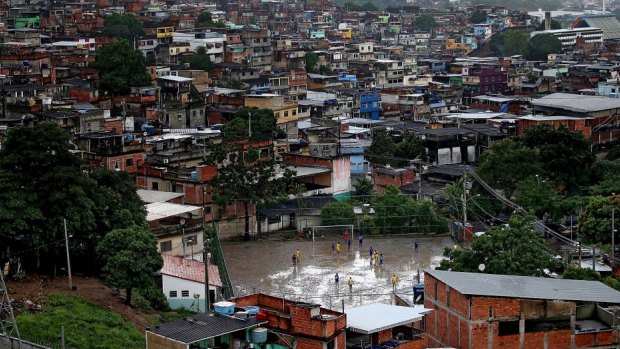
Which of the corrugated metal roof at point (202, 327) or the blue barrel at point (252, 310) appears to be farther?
the blue barrel at point (252, 310)

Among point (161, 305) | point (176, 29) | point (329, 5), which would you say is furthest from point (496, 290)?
point (329, 5)

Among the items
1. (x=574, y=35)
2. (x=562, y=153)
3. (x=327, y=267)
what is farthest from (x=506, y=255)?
(x=574, y=35)

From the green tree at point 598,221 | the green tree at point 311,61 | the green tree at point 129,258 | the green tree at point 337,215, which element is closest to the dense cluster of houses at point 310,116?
the green tree at point 311,61

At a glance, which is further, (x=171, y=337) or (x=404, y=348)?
(x=404, y=348)

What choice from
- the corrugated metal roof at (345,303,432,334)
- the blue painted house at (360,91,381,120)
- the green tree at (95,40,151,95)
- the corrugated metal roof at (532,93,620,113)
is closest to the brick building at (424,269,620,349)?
the corrugated metal roof at (345,303,432,334)

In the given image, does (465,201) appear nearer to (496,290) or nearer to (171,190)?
(171,190)

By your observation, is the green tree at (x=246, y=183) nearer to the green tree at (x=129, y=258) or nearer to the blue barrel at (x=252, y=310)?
the green tree at (x=129, y=258)

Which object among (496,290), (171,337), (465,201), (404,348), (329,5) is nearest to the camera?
(171,337)
